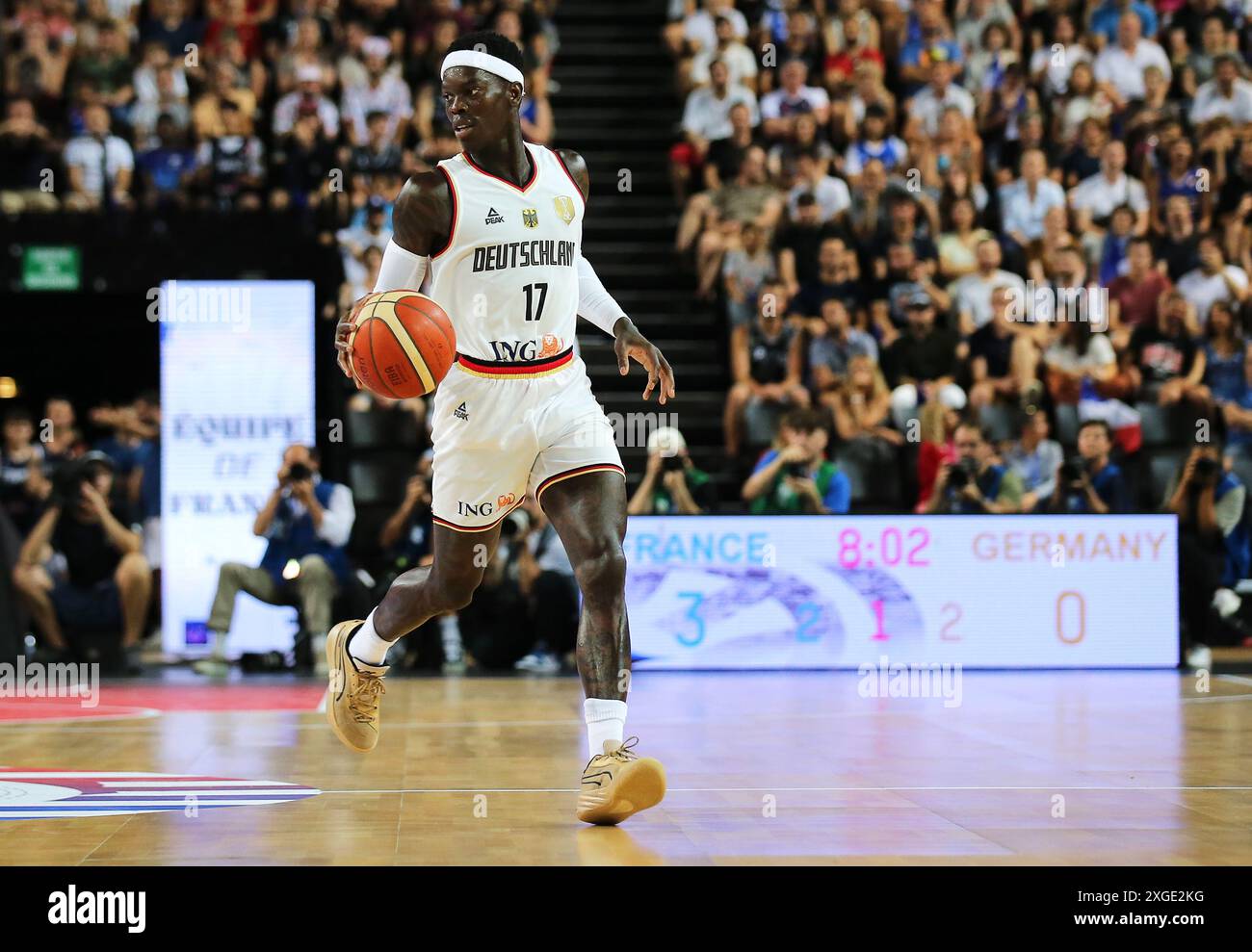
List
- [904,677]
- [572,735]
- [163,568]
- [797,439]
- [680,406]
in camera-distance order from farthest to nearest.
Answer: [680,406]
[163,568]
[797,439]
[904,677]
[572,735]

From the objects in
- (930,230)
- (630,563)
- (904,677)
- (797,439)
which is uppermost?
(930,230)

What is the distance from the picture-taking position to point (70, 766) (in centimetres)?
699

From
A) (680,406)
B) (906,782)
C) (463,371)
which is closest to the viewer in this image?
(463,371)

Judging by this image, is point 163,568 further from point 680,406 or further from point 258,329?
point 680,406

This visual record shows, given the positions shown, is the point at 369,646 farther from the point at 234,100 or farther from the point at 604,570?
the point at 234,100

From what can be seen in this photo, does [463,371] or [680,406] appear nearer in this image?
[463,371]

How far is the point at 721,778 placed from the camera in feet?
21.6

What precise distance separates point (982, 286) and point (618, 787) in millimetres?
10086

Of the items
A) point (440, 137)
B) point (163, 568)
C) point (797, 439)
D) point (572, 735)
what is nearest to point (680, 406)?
point (797, 439)

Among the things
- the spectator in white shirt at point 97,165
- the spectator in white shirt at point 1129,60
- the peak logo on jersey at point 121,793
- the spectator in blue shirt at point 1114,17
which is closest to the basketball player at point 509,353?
the peak logo on jersey at point 121,793

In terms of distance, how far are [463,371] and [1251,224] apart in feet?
37.1

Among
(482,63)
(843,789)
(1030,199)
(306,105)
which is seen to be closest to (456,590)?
(843,789)

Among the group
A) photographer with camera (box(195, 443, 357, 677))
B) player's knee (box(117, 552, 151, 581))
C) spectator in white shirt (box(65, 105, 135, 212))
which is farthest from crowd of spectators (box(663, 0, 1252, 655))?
spectator in white shirt (box(65, 105, 135, 212))

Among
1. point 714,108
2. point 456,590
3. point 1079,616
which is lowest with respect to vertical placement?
point 1079,616
